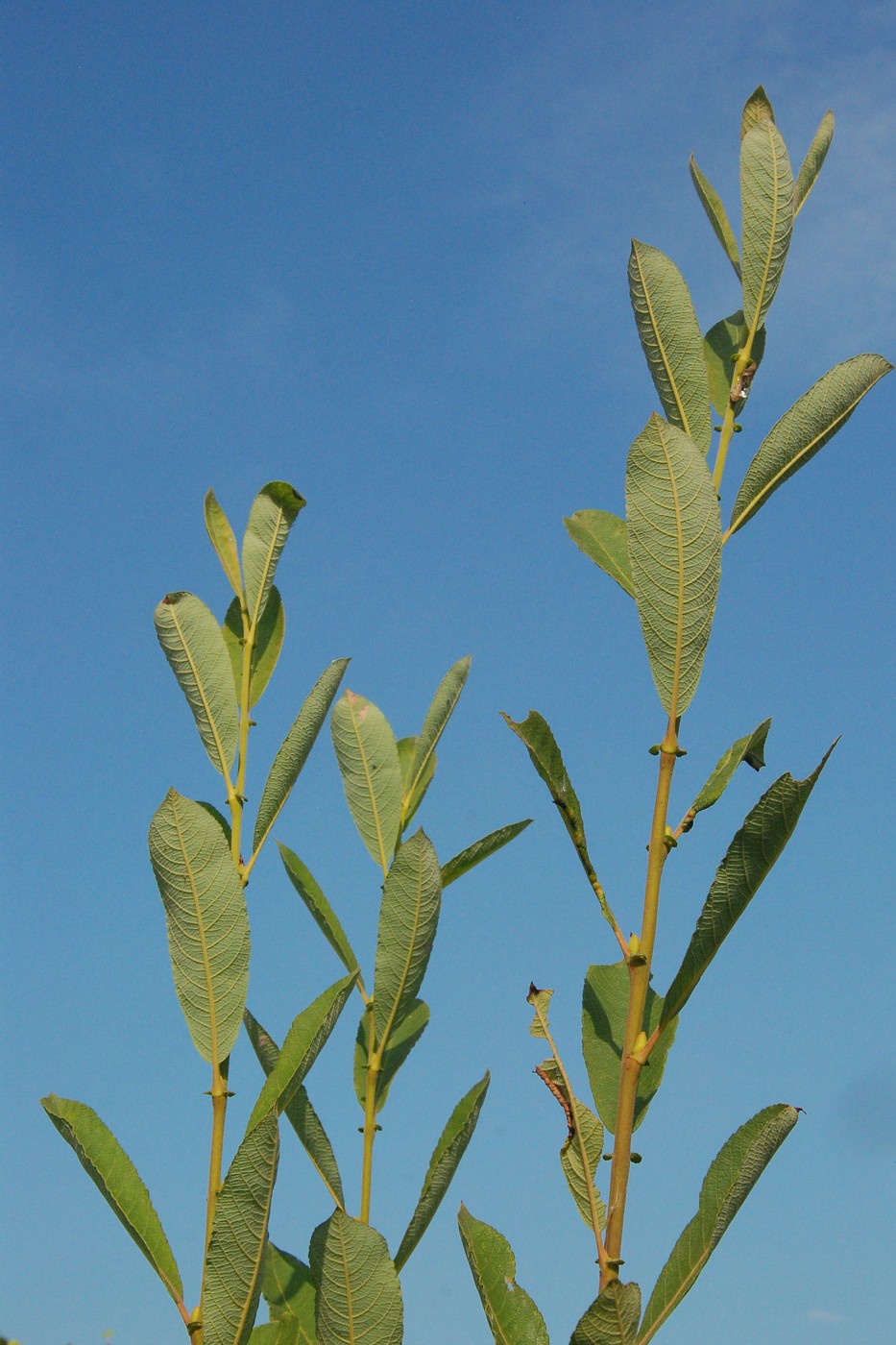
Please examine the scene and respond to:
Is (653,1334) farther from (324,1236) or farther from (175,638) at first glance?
(175,638)

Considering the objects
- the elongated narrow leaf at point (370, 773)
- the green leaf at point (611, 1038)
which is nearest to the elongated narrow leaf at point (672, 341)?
the elongated narrow leaf at point (370, 773)

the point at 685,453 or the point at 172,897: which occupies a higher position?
the point at 685,453

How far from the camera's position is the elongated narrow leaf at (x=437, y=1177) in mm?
2051

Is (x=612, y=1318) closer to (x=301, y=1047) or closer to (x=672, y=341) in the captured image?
(x=301, y=1047)

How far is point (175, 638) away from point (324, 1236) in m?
1.11

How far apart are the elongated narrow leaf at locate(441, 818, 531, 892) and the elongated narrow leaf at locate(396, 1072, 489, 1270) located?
0.46 m

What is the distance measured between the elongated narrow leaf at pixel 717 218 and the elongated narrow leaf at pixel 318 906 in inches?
58.5

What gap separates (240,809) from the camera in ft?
7.61

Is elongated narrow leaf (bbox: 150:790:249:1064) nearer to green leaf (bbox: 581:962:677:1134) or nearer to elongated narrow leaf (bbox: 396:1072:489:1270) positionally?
elongated narrow leaf (bbox: 396:1072:489:1270)

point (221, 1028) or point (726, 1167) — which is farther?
point (221, 1028)

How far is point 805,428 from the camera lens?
6.83 feet

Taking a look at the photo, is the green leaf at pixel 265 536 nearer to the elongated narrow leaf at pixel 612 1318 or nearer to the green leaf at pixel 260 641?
the green leaf at pixel 260 641

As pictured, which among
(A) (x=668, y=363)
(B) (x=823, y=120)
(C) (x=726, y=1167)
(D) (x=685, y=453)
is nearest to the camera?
(C) (x=726, y=1167)

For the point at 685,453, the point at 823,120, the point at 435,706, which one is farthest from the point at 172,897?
the point at 823,120
